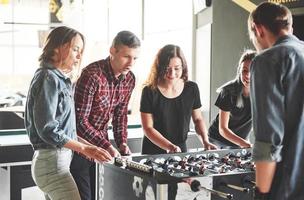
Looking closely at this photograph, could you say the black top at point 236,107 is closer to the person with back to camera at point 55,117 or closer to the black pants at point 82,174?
the black pants at point 82,174

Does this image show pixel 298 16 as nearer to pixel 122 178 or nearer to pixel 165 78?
pixel 165 78

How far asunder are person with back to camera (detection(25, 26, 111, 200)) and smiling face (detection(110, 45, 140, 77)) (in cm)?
49

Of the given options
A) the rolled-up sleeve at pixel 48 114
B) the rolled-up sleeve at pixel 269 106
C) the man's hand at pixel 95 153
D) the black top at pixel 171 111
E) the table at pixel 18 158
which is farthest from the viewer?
the table at pixel 18 158

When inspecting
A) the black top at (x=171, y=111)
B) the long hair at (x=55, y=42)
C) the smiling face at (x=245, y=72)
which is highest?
the long hair at (x=55, y=42)

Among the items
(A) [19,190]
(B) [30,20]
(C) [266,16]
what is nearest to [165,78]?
(C) [266,16]

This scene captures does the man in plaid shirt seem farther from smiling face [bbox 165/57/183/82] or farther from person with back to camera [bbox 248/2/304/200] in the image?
person with back to camera [bbox 248/2/304/200]

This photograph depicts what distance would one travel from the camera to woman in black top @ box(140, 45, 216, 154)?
123 inches

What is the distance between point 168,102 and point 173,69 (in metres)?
0.22

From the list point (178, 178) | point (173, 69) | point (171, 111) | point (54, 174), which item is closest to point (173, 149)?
→ point (171, 111)

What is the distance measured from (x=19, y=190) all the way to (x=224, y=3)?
2.82 m

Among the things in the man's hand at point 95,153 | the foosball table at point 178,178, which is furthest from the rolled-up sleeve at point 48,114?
the foosball table at point 178,178

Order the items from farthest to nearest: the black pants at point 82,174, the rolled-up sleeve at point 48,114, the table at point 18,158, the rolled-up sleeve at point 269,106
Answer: the table at point 18,158 < the black pants at point 82,174 < the rolled-up sleeve at point 48,114 < the rolled-up sleeve at point 269,106

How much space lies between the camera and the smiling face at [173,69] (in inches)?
123

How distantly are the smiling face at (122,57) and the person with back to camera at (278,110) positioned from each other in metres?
1.07
